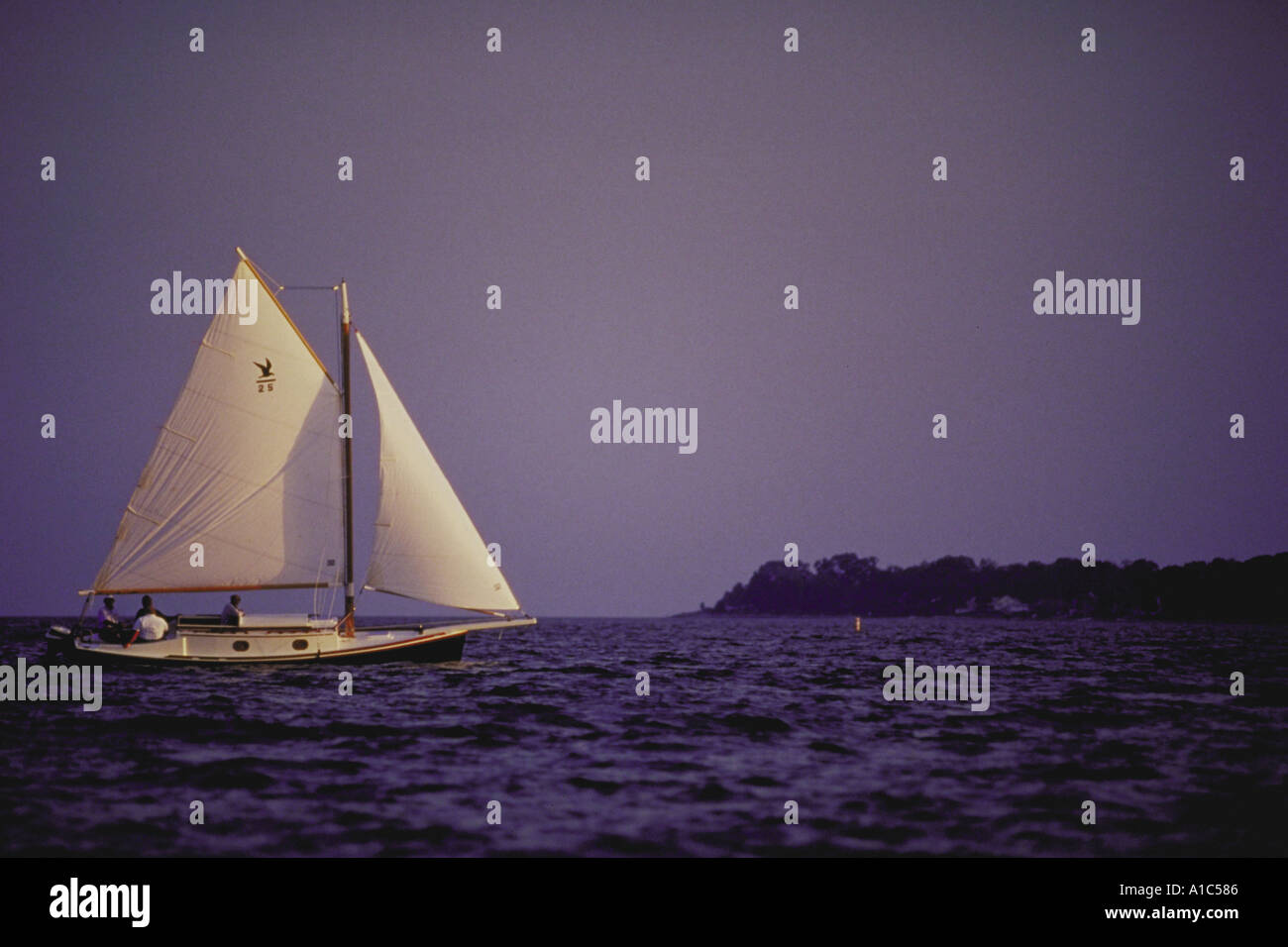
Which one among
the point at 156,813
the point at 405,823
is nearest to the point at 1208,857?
the point at 405,823

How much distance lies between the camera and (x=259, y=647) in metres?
38.3

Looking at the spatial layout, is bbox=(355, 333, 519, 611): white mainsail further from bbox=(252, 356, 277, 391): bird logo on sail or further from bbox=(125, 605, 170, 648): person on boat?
bbox=(125, 605, 170, 648): person on boat

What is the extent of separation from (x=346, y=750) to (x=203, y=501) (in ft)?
65.6

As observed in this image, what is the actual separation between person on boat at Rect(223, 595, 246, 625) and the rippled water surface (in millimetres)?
2113

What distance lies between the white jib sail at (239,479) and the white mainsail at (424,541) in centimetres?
254

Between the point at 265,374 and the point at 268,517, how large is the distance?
5027 millimetres

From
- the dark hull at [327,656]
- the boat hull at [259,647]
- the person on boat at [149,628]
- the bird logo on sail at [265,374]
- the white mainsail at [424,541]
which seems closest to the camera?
the boat hull at [259,647]

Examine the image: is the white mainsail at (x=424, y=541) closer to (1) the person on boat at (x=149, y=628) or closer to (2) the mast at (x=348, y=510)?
(2) the mast at (x=348, y=510)

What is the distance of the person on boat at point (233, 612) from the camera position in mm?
38500

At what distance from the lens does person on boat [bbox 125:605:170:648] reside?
3853 centimetres

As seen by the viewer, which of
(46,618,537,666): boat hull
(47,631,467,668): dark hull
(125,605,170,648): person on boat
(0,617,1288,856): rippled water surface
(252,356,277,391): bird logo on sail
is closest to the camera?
(0,617,1288,856): rippled water surface

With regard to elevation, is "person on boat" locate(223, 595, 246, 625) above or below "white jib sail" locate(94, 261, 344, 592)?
below

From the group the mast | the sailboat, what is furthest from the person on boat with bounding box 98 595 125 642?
the mast

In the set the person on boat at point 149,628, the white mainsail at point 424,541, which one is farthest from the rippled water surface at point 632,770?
the white mainsail at point 424,541
